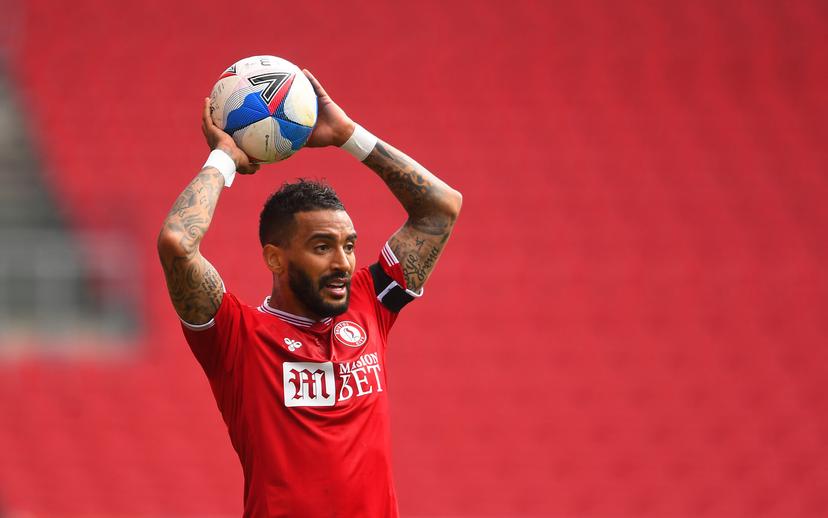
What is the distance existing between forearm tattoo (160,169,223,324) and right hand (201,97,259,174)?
9 cm

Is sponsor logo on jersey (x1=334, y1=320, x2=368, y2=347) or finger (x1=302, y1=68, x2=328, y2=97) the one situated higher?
finger (x1=302, y1=68, x2=328, y2=97)

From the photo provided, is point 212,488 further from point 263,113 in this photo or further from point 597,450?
point 263,113

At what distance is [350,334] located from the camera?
9.97ft

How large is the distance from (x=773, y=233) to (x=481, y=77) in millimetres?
2977

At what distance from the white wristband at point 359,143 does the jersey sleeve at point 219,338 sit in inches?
24.9

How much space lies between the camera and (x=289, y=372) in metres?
2.87

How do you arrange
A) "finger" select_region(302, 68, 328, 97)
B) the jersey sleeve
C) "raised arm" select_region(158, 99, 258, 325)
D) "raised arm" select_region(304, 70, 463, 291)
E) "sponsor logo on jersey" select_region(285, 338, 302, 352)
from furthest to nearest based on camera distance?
"raised arm" select_region(304, 70, 463, 291) → "finger" select_region(302, 68, 328, 97) → "sponsor logo on jersey" select_region(285, 338, 302, 352) → the jersey sleeve → "raised arm" select_region(158, 99, 258, 325)

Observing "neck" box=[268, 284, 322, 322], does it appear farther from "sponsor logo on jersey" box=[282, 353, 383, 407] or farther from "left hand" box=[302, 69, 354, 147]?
"left hand" box=[302, 69, 354, 147]

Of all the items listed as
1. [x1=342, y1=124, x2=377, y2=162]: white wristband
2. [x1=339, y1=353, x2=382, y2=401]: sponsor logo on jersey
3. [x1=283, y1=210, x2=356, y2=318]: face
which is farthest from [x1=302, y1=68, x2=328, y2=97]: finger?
[x1=339, y1=353, x2=382, y2=401]: sponsor logo on jersey

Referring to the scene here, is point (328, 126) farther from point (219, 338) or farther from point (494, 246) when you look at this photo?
point (494, 246)

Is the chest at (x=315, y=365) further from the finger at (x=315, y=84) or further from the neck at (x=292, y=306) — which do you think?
the finger at (x=315, y=84)

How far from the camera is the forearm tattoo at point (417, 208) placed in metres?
3.25

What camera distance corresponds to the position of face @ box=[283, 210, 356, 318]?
9.57 feet

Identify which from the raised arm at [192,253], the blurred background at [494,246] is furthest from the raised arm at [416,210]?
the blurred background at [494,246]
